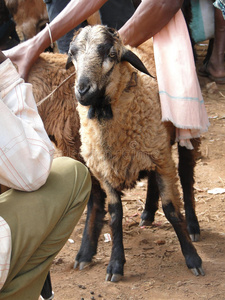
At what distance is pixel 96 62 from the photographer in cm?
327

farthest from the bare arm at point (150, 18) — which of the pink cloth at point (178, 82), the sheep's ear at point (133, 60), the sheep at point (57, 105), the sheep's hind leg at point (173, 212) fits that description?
the sheep's hind leg at point (173, 212)

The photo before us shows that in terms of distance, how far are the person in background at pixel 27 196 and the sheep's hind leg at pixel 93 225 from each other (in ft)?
4.80

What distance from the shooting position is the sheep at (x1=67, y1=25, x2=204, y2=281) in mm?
3346

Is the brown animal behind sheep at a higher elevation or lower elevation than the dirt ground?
higher

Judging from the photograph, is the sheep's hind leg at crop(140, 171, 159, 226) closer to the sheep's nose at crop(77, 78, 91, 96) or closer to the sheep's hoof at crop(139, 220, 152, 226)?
the sheep's hoof at crop(139, 220, 152, 226)

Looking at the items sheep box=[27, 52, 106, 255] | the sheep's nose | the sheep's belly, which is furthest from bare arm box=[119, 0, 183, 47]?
the sheep's belly

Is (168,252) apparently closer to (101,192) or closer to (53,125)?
(101,192)

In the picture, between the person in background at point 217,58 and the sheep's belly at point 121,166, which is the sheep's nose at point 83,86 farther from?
the person in background at point 217,58

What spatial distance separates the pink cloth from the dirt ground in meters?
0.86

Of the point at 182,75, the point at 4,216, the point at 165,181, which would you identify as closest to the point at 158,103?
the point at 182,75

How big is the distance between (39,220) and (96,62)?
135cm

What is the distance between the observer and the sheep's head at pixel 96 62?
125 inches

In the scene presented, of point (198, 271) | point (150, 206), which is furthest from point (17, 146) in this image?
point (150, 206)

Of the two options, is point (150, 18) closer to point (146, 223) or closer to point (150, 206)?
point (150, 206)
